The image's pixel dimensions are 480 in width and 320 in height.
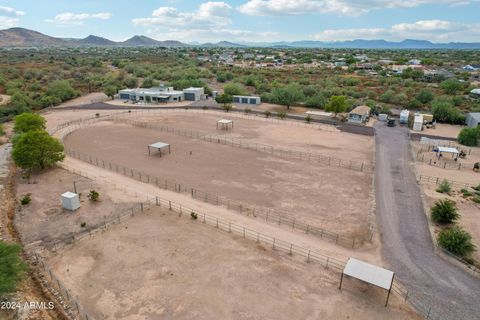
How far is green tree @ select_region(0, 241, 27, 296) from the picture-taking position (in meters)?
18.6

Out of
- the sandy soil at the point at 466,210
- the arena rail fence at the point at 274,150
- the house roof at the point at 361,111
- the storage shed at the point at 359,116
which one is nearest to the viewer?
the sandy soil at the point at 466,210

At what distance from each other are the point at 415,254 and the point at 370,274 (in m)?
6.91

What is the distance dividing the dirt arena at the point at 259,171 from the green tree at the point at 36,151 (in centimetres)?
695

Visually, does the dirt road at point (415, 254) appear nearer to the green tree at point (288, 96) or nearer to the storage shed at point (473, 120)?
the storage shed at point (473, 120)

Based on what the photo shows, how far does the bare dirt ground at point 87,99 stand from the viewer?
86575 mm

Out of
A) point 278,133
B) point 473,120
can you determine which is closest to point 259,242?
point 278,133

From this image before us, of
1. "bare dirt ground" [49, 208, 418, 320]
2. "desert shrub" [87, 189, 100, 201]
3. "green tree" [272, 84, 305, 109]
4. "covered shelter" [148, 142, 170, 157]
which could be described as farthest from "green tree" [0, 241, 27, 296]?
"green tree" [272, 84, 305, 109]

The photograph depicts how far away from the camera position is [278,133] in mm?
61250

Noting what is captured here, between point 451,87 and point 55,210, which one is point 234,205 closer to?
→ point 55,210

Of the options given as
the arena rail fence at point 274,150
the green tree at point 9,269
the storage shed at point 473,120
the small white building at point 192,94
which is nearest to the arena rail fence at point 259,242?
the green tree at point 9,269

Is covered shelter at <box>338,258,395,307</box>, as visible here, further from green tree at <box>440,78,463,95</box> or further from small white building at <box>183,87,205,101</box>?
green tree at <box>440,78,463,95</box>

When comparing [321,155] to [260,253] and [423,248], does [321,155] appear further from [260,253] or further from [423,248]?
[260,253]

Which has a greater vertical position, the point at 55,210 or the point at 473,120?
the point at 473,120

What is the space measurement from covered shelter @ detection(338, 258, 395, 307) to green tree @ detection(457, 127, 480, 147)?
4341 centimetres
